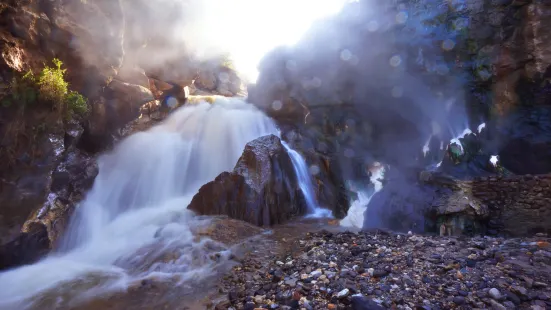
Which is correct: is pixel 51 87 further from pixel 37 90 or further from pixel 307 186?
pixel 307 186

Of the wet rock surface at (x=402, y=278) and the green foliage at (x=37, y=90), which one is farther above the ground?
the green foliage at (x=37, y=90)

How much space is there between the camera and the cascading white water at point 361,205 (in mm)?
11920

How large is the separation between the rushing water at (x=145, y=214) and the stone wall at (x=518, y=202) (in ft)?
21.3

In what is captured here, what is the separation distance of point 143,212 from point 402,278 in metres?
9.00

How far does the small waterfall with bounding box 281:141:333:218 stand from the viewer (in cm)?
1102

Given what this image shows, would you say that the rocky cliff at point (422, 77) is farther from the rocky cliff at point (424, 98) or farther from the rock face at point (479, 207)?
the rock face at point (479, 207)

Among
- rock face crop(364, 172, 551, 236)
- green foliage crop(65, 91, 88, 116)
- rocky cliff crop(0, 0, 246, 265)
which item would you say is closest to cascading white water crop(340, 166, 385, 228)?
rock face crop(364, 172, 551, 236)

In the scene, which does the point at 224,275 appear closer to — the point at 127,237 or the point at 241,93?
the point at 127,237

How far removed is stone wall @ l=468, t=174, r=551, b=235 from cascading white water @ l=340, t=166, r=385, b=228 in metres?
4.77

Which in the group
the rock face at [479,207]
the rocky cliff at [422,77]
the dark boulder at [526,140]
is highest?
the rocky cliff at [422,77]

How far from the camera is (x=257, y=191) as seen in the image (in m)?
9.51

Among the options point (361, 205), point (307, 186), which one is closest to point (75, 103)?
point (307, 186)

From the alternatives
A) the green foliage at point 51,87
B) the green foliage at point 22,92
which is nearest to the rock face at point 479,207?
the green foliage at point 51,87

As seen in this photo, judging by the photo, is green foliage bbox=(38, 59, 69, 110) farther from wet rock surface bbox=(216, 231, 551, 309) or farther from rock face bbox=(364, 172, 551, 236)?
rock face bbox=(364, 172, 551, 236)
